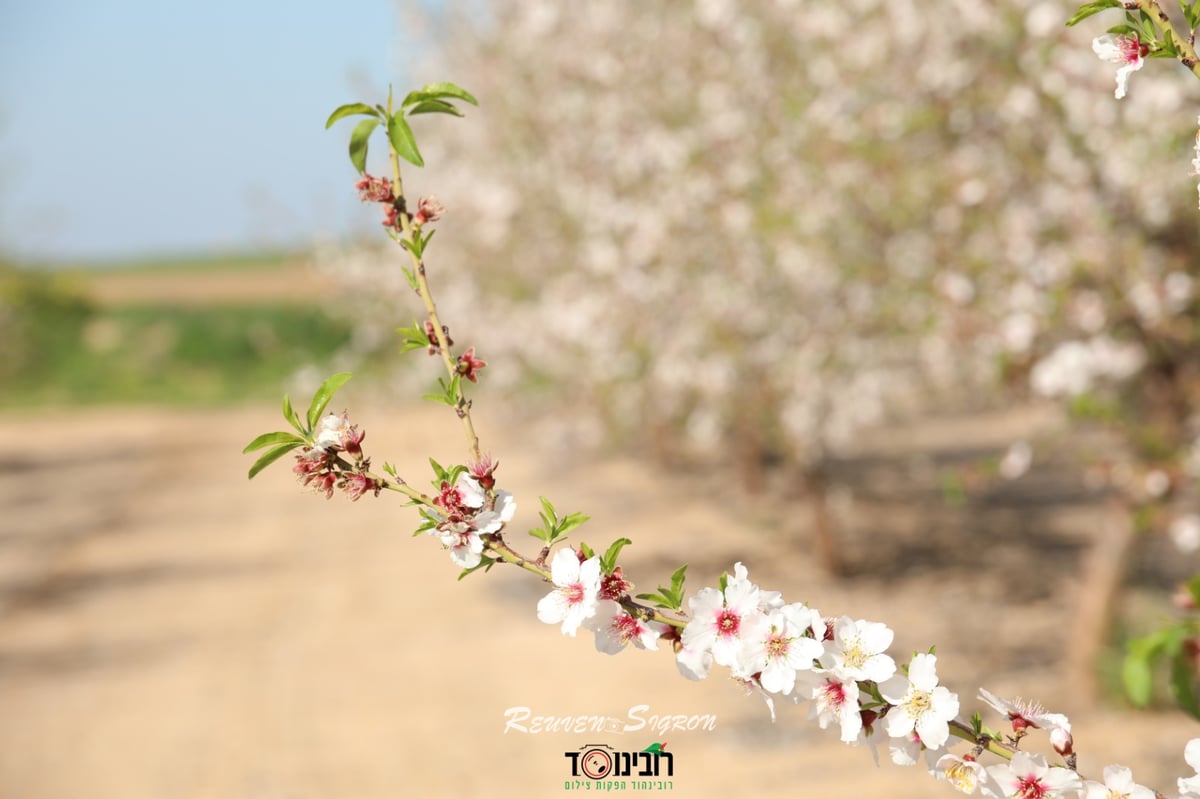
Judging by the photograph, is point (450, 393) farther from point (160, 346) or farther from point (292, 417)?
point (160, 346)

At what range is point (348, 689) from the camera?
801 cm

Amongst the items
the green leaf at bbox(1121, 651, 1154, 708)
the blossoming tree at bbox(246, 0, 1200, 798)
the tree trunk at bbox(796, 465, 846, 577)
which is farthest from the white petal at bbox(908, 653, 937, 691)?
the tree trunk at bbox(796, 465, 846, 577)

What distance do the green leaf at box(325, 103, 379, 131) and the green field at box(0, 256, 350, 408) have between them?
928 inches

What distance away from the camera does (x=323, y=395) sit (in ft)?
4.72

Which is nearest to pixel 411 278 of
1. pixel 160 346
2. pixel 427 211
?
pixel 427 211

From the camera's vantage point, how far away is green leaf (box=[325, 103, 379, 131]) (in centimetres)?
141

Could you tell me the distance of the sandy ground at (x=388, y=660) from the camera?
645cm

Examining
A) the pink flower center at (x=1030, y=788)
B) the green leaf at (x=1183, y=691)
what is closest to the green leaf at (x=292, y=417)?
the pink flower center at (x=1030, y=788)

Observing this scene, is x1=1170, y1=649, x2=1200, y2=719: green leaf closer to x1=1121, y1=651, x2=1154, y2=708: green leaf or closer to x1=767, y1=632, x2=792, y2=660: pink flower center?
x1=1121, y1=651, x2=1154, y2=708: green leaf

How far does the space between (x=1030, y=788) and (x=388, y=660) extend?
7618mm

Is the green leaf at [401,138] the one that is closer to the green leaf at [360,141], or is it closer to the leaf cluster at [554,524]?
the green leaf at [360,141]

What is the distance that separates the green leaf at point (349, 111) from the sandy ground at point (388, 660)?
3.83 m

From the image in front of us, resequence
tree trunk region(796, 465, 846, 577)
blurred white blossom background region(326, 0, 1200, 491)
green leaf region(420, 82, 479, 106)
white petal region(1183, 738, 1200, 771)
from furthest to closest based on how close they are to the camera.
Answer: tree trunk region(796, 465, 846, 577) → blurred white blossom background region(326, 0, 1200, 491) → green leaf region(420, 82, 479, 106) → white petal region(1183, 738, 1200, 771)

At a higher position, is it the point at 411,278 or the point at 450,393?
the point at 411,278
